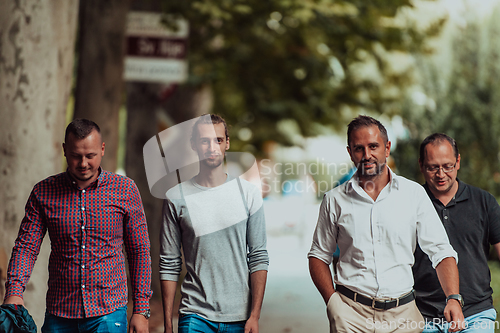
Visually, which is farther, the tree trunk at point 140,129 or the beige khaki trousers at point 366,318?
the tree trunk at point 140,129

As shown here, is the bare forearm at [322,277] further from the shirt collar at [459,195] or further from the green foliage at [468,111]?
the green foliage at [468,111]

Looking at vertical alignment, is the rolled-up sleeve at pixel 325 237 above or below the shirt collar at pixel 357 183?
below

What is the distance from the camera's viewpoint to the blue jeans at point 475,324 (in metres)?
4.23

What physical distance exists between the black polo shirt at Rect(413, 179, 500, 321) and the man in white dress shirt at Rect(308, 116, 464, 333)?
26cm

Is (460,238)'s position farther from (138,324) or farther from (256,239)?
(138,324)

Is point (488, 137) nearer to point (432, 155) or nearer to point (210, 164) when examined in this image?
point (432, 155)

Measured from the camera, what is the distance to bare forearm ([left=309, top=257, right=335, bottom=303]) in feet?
13.3

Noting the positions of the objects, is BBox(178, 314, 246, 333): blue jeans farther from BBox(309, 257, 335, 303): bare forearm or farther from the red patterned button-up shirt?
BBox(309, 257, 335, 303): bare forearm

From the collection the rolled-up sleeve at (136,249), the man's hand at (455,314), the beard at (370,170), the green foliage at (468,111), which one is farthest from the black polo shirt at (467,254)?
the green foliage at (468,111)

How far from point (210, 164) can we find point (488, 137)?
24.4ft

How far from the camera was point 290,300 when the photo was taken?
11.1 meters

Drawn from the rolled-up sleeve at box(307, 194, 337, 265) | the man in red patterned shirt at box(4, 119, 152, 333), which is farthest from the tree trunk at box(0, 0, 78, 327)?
the rolled-up sleeve at box(307, 194, 337, 265)

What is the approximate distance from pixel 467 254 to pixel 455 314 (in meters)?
0.53

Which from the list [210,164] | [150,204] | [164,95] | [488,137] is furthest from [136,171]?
[210,164]
